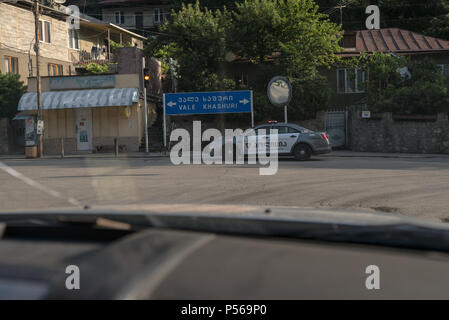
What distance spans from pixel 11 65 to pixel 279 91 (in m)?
19.7

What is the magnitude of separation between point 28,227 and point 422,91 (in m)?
26.7

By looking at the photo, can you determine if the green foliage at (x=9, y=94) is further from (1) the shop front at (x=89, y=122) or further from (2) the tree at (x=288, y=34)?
(2) the tree at (x=288, y=34)

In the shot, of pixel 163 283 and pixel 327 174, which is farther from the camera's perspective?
pixel 327 174

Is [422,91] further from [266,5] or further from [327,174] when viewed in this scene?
[327,174]

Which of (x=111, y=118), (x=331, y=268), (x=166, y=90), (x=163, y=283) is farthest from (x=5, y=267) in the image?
(x=166, y=90)

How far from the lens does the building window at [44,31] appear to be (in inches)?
1387

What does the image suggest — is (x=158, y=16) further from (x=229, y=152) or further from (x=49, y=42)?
(x=229, y=152)

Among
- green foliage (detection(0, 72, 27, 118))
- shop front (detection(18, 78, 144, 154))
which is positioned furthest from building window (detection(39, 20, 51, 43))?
shop front (detection(18, 78, 144, 154))

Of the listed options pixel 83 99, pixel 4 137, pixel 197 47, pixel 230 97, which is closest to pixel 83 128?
pixel 83 99

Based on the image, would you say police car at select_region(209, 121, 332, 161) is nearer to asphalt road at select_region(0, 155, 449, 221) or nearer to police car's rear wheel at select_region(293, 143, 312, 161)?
police car's rear wheel at select_region(293, 143, 312, 161)

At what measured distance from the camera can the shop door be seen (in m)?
30.3

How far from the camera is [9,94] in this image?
1265 inches

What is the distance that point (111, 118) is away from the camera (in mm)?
30203

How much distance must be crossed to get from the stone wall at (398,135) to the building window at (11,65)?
2266 centimetres
